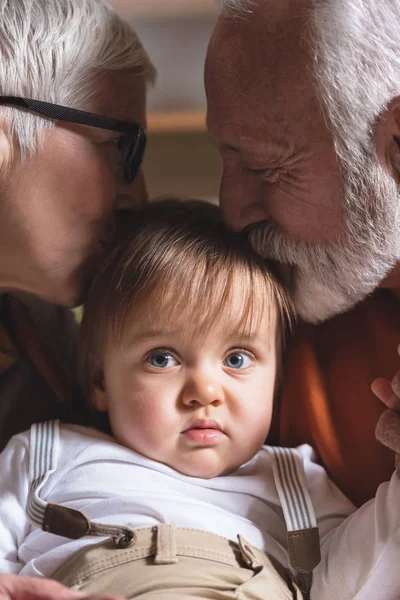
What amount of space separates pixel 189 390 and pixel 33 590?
0.39m

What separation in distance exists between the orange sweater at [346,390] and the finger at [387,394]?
16 centimetres

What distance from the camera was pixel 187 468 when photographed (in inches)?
50.2

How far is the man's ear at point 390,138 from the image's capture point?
122 cm

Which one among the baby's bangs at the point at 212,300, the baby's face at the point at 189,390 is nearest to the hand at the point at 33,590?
the baby's face at the point at 189,390

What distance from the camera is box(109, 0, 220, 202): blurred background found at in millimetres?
2348

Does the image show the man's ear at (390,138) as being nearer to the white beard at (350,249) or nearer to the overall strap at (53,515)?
the white beard at (350,249)

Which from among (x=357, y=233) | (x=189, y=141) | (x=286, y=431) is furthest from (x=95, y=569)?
(x=189, y=141)

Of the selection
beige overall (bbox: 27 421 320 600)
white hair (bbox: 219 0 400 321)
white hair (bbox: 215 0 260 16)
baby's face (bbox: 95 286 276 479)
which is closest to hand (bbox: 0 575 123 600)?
beige overall (bbox: 27 421 320 600)

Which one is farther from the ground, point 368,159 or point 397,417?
point 368,159

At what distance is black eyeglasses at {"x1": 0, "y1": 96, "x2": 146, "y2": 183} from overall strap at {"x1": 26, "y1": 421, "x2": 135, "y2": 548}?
53 cm

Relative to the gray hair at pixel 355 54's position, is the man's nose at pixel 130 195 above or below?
below

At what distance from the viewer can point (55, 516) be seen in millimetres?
1192

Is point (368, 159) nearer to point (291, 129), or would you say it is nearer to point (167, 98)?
point (291, 129)

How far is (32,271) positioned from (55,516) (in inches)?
17.4
